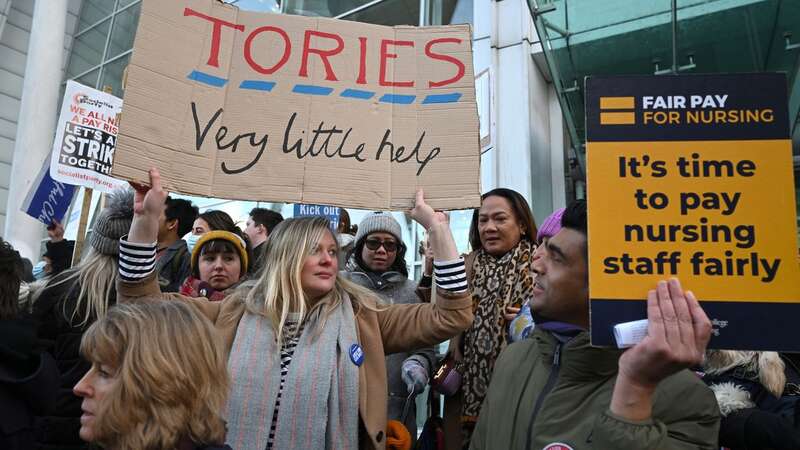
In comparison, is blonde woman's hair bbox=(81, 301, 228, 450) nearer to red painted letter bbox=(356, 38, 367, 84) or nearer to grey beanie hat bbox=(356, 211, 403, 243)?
red painted letter bbox=(356, 38, 367, 84)

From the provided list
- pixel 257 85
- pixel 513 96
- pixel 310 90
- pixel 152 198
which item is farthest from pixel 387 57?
pixel 513 96

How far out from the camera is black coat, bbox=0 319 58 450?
1915 mm

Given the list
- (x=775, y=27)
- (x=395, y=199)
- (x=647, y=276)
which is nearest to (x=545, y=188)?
(x=775, y=27)

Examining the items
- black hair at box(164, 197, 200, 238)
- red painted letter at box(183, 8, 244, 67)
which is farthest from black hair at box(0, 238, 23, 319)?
black hair at box(164, 197, 200, 238)

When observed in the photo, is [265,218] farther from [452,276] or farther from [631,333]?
[631,333]

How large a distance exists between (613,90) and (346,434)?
146 centimetres

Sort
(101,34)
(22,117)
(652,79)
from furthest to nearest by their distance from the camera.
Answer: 1. (101,34)
2. (22,117)
3. (652,79)

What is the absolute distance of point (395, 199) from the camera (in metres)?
2.40

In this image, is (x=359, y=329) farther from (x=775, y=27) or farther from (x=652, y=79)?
(x=775, y=27)

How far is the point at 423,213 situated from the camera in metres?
2.36

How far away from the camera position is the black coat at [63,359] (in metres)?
2.50

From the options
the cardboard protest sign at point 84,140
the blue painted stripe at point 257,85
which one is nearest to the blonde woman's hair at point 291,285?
the blue painted stripe at point 257,85

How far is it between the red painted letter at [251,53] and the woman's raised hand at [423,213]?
2.61ft

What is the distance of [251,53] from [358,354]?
51.7 inches
